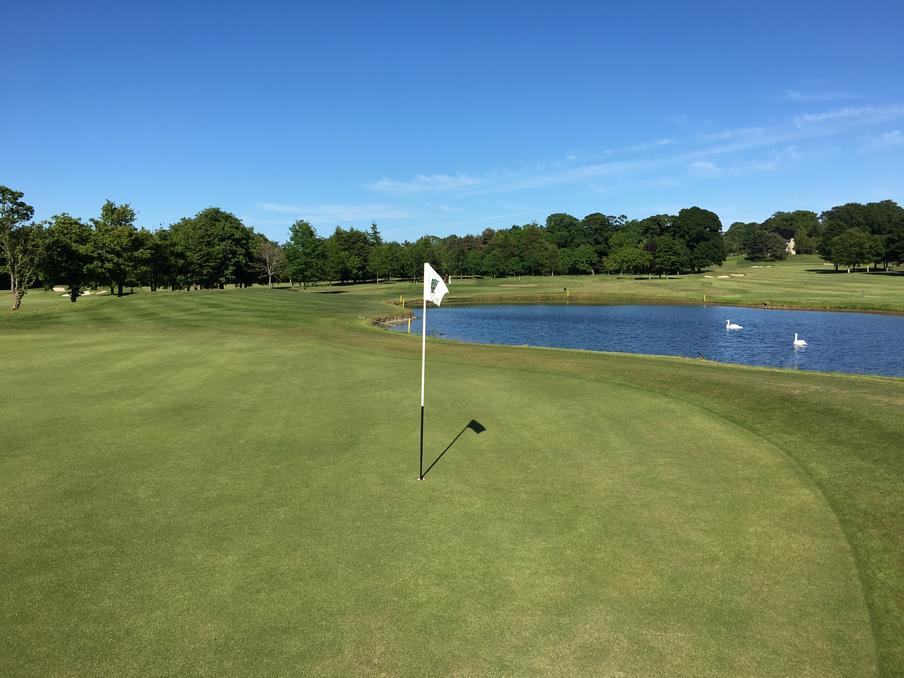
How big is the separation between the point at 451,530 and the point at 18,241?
71808 mm

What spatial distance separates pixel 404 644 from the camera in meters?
6.69

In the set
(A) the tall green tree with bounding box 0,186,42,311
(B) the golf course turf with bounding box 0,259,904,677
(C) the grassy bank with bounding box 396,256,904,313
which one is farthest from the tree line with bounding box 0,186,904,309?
(B) the golf course turf with bounding box 0,259,904,677

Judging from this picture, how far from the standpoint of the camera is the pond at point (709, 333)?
4212cm

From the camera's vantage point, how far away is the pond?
42.1 meters

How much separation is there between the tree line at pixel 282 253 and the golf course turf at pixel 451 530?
2347 inches

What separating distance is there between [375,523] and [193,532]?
3142 mm

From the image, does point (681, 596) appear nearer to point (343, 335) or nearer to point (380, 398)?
point (380, 398)

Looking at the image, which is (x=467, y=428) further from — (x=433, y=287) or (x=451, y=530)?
(x=451, y=530)

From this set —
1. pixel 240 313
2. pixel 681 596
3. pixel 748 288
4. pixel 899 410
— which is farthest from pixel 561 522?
pixel 748 288

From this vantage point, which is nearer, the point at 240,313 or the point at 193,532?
the point at 193,532

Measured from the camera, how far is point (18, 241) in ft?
198

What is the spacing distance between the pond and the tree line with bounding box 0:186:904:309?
4639 centimetres

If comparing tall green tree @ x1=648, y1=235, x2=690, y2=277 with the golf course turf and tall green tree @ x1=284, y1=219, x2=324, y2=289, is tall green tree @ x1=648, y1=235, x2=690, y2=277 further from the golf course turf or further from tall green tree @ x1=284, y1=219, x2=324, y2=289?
the golf course turf

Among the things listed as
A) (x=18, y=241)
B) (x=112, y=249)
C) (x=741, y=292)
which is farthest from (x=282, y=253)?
(x=741, y=292)
